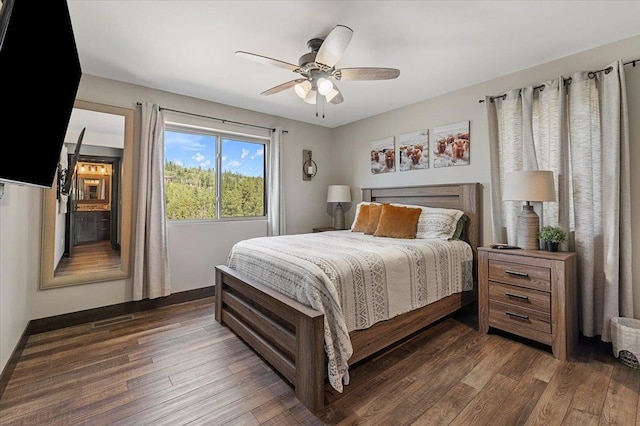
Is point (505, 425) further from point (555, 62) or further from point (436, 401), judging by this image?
point (555, 62)

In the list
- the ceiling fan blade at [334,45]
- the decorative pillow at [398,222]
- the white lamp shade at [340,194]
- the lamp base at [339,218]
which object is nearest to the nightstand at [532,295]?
the decorative pillow at [398,222]

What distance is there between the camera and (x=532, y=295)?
2342mm

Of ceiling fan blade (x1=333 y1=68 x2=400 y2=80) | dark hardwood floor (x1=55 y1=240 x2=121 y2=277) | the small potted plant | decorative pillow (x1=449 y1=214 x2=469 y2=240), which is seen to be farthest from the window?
the small potted plant

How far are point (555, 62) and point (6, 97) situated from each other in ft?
12.3

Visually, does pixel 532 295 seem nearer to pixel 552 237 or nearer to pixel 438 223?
pixel 552 237

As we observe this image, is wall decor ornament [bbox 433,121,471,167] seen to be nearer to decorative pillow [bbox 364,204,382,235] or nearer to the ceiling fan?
decorative pillow [bbox 364,204,382,235]

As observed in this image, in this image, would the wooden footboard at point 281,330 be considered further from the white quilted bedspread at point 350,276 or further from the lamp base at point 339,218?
the lamp base at point 339,218

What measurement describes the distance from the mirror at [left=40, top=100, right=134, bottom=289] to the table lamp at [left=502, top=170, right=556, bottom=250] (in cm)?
378

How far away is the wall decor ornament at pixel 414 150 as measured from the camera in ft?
12.2

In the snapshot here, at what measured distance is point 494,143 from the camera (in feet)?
9.76

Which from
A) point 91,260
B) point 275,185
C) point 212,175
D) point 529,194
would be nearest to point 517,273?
point 529,194

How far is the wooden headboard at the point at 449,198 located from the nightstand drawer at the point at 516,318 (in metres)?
0.72

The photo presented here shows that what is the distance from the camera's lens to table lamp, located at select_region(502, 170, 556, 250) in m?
2.38

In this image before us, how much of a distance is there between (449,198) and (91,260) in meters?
3.97
